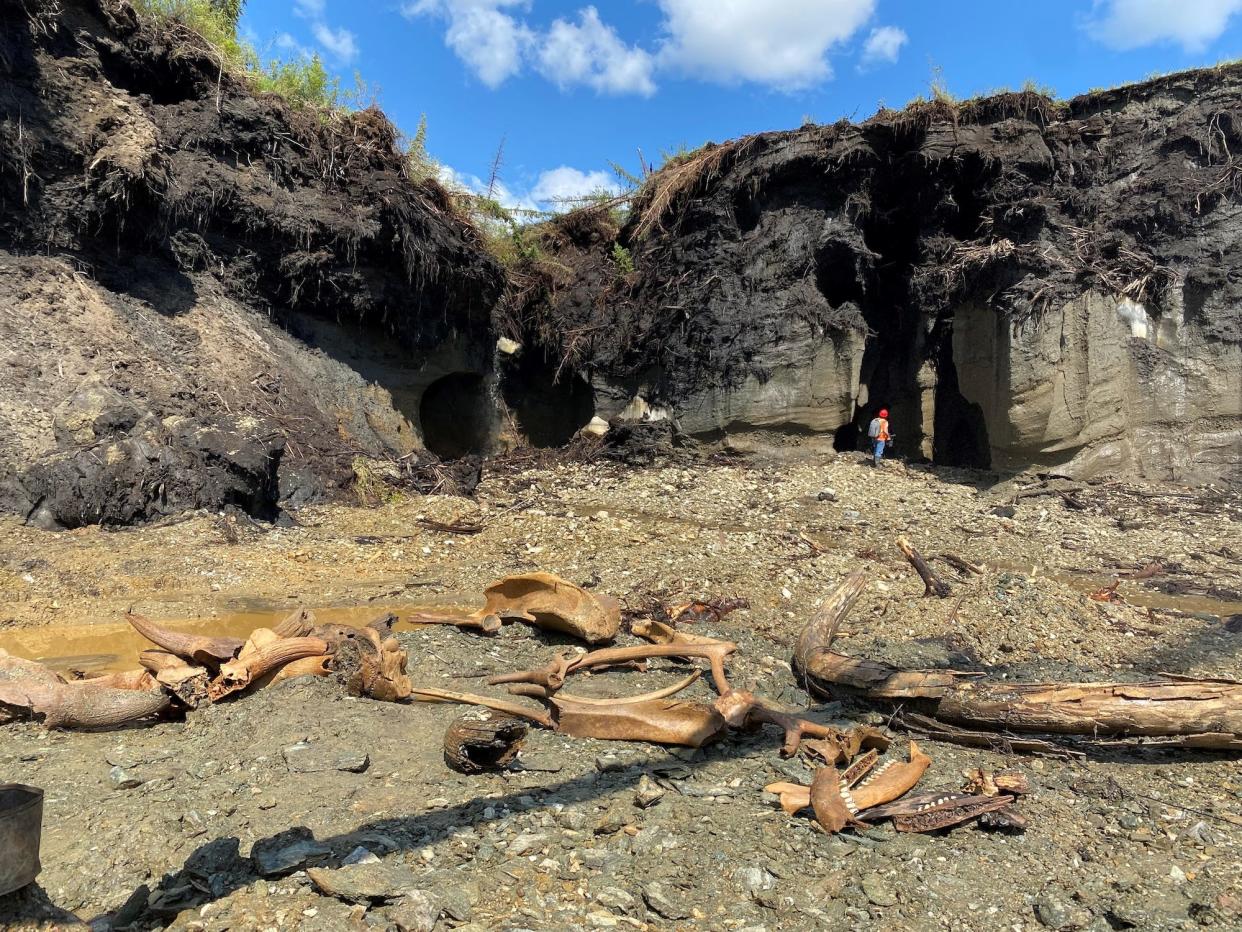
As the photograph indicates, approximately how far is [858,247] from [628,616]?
10273 millimetres

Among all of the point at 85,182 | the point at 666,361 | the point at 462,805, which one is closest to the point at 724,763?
the point at 462,805

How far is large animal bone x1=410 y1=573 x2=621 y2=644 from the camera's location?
529cm

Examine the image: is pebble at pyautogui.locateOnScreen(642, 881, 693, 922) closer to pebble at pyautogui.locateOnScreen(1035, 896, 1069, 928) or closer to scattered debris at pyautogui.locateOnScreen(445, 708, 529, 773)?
scattered debris at pyautogui.locateOnScreen(445, 708, 529, 773)

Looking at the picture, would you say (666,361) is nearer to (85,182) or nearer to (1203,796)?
(85,182)

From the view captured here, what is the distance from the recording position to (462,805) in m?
3.31

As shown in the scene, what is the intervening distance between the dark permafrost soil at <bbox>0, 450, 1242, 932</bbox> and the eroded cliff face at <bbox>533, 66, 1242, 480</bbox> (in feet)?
17.8

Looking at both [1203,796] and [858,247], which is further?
[858,247]

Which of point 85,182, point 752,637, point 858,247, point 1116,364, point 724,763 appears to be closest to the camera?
point 724,763

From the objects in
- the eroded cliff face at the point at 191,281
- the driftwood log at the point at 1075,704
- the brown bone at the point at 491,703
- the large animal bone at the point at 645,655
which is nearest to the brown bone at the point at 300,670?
the brown bone at the point at 491,703

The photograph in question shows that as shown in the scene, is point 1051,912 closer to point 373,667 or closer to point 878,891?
point 878,891

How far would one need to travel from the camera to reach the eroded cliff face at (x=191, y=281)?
28.8ft

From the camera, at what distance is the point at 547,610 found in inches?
211

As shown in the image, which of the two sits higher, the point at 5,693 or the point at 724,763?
the point at 5,693

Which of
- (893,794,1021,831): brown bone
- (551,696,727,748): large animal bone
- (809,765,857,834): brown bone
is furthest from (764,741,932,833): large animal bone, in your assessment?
(551,696,727,748): large animal bone
